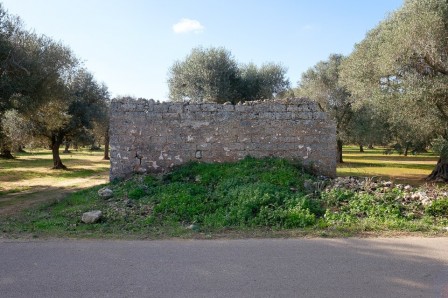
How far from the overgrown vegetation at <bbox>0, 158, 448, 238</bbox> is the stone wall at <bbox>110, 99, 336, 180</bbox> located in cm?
152

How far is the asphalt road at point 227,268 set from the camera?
420 centimetres

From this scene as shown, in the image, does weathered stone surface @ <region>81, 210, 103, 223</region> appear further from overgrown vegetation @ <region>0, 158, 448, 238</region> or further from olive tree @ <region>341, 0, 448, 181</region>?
olive tree @ <region>341, 0, 448, 181</region>

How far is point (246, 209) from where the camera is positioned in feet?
25.1

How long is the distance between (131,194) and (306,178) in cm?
492

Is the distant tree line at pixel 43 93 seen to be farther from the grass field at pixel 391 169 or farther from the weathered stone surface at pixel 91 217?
A: the grass field at pixel 391 169

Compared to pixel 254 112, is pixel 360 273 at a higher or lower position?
lower

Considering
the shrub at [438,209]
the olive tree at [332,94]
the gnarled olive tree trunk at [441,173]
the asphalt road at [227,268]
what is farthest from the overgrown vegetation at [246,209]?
the olive tree at [332,94]

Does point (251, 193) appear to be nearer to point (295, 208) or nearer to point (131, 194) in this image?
point (295, 208)

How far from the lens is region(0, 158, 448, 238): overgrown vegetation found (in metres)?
6.98

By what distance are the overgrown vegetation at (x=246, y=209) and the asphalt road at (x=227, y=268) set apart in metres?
0.76

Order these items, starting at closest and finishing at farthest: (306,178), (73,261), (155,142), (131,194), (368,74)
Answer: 1. (73,261)
2. (131,194)
3. (306,178)
4. (155,142)
5. (368,74)

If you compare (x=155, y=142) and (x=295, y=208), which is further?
(x=155, y=142)

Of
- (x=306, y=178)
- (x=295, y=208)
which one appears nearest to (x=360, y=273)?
(x=295, y=208)

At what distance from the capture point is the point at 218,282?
4422mm
